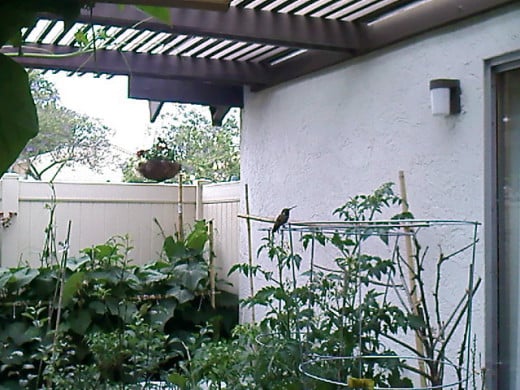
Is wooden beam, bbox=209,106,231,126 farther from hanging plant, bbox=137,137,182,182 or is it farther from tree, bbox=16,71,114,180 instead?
tree, bbox=16,71,114,180

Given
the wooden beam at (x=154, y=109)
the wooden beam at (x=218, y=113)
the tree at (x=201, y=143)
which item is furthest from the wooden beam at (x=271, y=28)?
the tree at (x=201, y=143)

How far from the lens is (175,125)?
9.94 m

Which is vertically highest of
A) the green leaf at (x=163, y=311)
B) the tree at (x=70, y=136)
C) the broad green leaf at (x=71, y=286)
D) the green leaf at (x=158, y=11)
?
the tree at (x=70, y=136)

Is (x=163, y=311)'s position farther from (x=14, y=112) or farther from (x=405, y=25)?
(x=14, y=112)

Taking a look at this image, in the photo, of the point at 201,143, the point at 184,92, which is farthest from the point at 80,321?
the point at 201,143

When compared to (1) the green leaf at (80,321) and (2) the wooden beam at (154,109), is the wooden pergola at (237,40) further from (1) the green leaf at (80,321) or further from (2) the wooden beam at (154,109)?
(1) the green leaf at (80,321)

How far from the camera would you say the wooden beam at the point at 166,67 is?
170 inches

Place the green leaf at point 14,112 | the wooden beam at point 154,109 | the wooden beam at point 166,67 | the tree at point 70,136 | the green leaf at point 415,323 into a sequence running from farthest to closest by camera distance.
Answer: the tree at point 70,136
the wooden beam at point 154,109
the wooden beam at point 166,67
the green leaf at point 415,323
the green leaf at point 14,112

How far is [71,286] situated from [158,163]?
144 centimetres

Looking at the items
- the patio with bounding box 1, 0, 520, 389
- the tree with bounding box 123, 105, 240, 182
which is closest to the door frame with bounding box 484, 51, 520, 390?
the patio with bounding box 1, 0, 520, 389

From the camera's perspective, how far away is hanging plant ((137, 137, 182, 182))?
5809 millimetres

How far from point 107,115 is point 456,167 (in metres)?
7.70

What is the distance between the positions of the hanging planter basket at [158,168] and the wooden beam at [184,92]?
80 cm

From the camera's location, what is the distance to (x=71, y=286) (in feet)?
15.5
